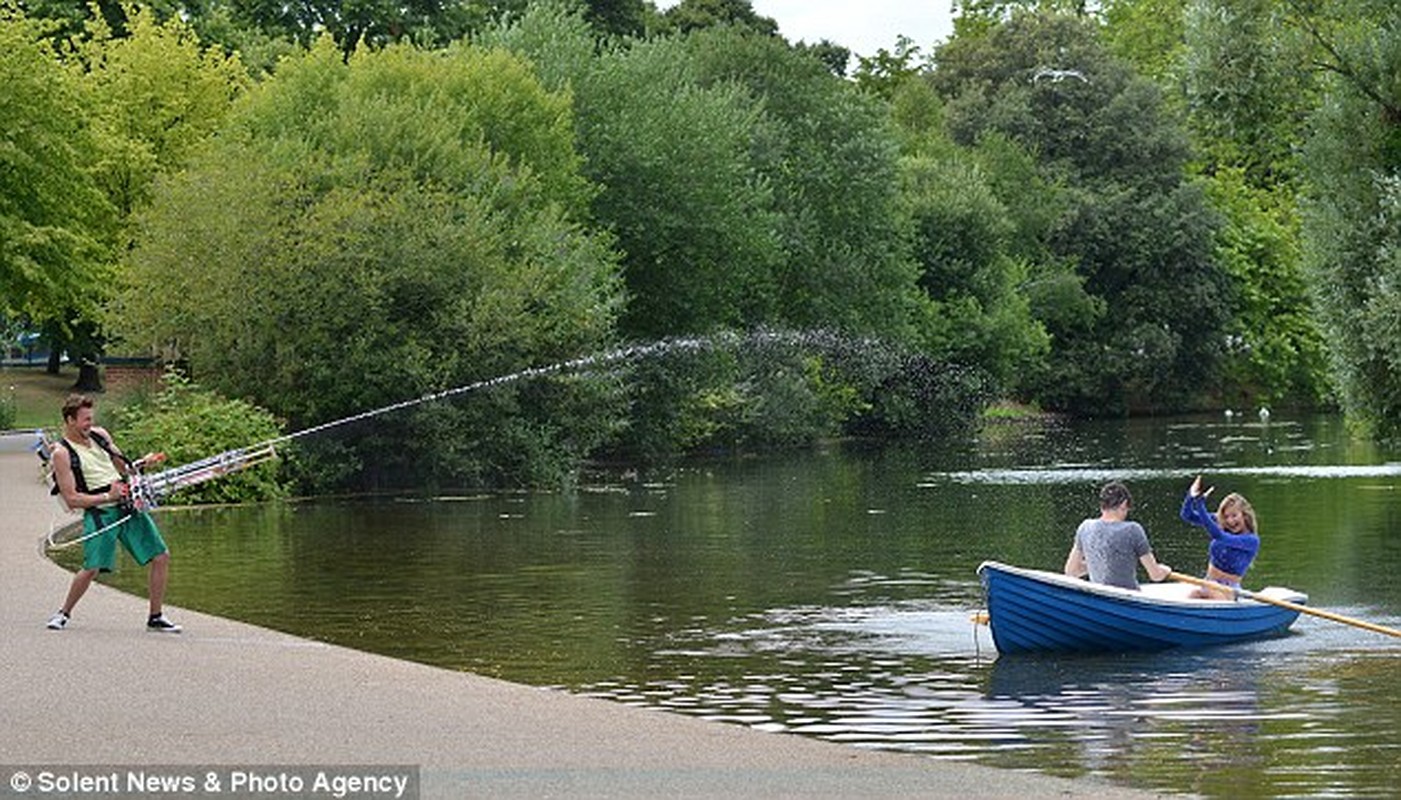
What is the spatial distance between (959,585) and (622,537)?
9652mm

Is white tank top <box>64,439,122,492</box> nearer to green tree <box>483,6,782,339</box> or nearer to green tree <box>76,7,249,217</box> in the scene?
green tree <box>483,6,782,339</box>

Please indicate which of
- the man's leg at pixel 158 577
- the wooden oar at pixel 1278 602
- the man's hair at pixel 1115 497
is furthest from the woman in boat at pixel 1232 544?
the man's leg at pixel 158 577

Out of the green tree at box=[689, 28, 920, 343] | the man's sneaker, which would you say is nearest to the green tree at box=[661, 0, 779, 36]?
the green tree at box=[689, 28, 920, 343]

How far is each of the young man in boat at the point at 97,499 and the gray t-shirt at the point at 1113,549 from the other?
886 centimetres

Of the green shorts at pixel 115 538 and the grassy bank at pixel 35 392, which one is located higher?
the grassy bank at pixel 35 392

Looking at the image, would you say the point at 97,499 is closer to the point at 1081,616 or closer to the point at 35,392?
the point at 1081,616

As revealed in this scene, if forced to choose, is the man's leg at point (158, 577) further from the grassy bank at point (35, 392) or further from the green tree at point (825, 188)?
the green tree at point (825, 188)

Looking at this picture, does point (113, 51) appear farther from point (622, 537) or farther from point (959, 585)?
point (959, 585)

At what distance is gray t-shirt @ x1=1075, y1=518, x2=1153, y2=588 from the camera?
23.3m

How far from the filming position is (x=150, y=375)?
7556 cm

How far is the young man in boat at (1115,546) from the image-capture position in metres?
23.2

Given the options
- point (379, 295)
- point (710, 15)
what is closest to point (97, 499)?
point (379, 295)

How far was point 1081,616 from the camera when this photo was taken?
2270 cm

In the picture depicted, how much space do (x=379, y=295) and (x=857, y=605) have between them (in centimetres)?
2508
